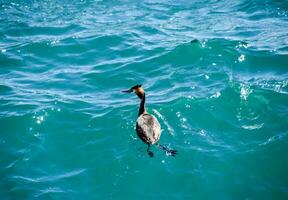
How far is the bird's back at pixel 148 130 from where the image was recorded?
823cm

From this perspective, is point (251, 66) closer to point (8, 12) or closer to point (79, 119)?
point (79, 119)

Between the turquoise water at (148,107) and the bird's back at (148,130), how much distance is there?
1.94ft

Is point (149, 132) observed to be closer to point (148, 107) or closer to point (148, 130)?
point (148, 130)

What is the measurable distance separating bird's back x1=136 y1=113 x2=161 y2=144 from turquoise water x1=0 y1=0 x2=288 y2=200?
590 mm

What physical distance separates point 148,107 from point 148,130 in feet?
7.18

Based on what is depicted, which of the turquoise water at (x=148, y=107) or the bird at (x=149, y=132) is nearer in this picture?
the turquoise water at (x=148, y=107)

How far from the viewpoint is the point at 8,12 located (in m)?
18.4

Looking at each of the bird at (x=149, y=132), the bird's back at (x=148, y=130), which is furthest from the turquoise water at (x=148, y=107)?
the bird's back at (x=148, y=130)

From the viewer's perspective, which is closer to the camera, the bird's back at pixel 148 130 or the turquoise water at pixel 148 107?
the turquoise water at pixel 148 107

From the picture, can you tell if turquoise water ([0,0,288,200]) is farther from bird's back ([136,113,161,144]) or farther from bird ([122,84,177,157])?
bird's back ([136,113,161,144])

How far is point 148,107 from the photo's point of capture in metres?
10.4

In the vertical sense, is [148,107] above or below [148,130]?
above

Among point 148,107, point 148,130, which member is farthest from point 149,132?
point 148,107

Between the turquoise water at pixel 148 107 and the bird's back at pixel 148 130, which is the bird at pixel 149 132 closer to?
the bird's back at pixel 148 130
